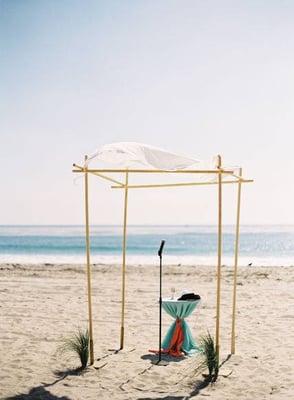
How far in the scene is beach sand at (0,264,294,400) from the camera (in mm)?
5430

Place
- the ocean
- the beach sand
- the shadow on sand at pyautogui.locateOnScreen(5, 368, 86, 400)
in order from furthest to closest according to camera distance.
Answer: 1. the ocean
2. the beach sand
3. the shadow on sand at pyautogui.locateOnScreen(5, 368, 86, 400)

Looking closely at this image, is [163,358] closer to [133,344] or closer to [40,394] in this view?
[133,344]

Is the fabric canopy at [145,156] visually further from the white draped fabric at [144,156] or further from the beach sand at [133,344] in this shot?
the beach sand at [133,344]

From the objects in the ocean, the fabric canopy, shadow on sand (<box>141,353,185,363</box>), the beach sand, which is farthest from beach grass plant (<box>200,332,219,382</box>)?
the ocean

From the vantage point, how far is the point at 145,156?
19.3ft

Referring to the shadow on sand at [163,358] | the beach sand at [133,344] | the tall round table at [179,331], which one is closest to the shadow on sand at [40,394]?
the beach sand at [133,344]

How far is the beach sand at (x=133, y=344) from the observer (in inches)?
214

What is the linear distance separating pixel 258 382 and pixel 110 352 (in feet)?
7.07

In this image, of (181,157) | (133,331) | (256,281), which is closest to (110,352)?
(133,331)

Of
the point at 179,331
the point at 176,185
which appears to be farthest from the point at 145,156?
the point at 179,331

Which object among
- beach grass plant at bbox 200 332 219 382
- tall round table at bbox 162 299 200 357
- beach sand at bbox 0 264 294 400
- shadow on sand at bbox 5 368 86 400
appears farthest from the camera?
tall round table at bbox 162 299 200 357

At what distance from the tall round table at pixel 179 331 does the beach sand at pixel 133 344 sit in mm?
295

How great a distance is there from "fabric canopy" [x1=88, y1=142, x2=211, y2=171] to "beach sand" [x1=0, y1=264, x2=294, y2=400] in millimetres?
2420

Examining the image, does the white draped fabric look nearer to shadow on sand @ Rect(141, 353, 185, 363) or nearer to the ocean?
shadow on sand @ Rect(141, 353, 185, 363)
